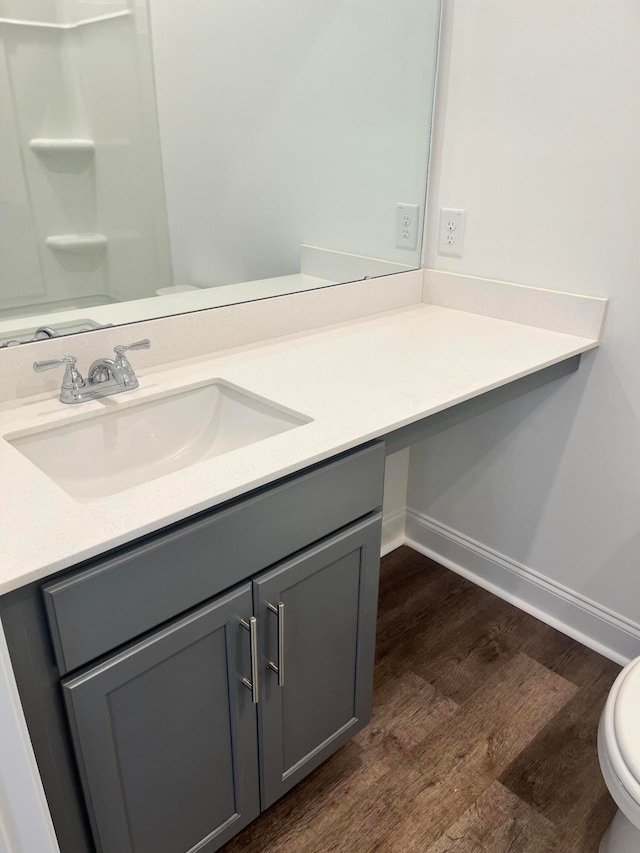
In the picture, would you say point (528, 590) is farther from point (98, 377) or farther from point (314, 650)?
point (98, 377)

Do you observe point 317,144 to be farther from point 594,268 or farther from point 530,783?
point 530,783

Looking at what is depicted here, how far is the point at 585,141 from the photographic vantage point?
4.97ft

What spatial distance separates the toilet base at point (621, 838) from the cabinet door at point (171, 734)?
27.2 inches

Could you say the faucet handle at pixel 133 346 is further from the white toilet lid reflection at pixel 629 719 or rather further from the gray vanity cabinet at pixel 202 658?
the white toilet lid reflection at pixel 629 719

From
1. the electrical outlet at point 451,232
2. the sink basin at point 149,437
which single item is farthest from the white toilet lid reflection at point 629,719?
the electrical outlet at point 451,232

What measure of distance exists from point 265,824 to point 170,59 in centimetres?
163

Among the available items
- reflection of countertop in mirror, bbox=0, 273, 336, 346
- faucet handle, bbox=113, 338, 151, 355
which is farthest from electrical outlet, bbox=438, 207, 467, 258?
faucet handle, bbox=113, 338, 151, 355

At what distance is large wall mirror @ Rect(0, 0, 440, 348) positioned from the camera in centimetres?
120

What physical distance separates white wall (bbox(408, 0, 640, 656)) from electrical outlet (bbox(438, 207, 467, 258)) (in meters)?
0.02

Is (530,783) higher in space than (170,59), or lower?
lower

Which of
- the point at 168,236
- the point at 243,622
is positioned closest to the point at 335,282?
the point at 168,236

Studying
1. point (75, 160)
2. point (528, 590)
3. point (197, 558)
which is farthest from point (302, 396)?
point (528, 590)

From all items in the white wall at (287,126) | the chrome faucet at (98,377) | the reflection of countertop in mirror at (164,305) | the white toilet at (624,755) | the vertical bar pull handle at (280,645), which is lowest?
the white toilet at (624,755)

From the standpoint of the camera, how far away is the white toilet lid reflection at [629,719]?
1.03m
